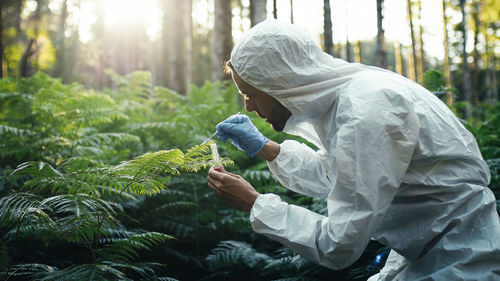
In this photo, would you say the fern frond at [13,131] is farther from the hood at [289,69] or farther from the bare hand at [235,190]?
the hood at [289,69]

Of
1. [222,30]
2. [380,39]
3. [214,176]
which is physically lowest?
[214,176]

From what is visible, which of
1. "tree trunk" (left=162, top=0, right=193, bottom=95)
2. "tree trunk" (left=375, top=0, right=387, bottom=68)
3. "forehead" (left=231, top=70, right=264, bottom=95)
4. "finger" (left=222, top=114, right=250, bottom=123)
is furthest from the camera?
"tree trunk" (left=162, top=0, right=193, bottom=95)

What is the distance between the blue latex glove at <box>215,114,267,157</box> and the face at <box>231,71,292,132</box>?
0.81ft

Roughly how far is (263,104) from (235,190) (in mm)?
555

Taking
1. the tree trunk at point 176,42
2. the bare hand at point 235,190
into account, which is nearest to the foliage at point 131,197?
the bare hand at point 235,190

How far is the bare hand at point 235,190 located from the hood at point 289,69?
0.52m

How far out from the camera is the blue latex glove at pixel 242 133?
98.0 inches

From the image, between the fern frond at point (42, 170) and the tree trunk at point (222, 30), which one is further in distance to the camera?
the tree trunk at point (222, 30)

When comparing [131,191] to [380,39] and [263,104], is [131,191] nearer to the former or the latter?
[263,104]

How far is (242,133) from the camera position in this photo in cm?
251

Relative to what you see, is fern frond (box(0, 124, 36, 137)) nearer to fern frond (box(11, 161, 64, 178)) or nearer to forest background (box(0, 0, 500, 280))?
forest background (box(0, 0, 500, 280))

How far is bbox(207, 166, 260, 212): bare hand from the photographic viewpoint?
6.35 feet

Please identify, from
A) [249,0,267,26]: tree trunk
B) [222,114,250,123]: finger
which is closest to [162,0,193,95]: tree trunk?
[249,0,267,26]: tree trunk

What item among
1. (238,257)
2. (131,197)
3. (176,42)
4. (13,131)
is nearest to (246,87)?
(131,197)
